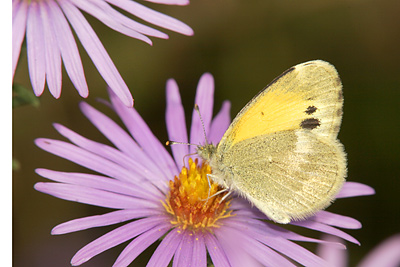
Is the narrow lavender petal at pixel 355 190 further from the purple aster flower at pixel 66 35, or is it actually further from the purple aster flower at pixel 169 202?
the purple aster flower at pixel 66 35

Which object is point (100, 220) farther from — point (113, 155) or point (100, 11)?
point (100, 11)

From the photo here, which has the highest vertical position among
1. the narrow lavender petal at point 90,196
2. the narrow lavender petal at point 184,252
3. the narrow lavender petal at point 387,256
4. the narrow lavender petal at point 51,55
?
the narrow lavender petal at point 51,55

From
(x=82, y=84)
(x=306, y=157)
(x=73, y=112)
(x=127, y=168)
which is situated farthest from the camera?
(x=73, y=112)

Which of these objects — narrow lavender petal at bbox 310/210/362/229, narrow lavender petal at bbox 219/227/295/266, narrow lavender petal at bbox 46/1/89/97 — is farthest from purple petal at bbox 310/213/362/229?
narrow lavender petal at bbox 46/1/89/97

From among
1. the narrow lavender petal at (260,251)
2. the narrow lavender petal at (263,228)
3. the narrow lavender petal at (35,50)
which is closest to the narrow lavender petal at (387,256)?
the narrow lavender petal at (263,228)

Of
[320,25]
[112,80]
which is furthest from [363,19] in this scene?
[112,80]

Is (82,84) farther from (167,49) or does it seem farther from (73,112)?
(167,49)

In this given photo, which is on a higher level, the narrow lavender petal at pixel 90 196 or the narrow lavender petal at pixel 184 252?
the narrow lavender petal at pixel 90 196
